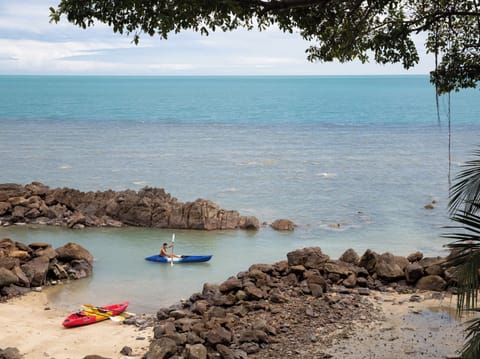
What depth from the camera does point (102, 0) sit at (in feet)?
38.5

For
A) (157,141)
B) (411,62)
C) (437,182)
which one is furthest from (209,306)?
(157,141)

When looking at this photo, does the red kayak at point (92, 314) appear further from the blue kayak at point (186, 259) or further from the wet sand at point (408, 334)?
the wet sand at point (408, 334)

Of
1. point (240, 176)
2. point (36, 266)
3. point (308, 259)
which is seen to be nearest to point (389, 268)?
point (308, 259)

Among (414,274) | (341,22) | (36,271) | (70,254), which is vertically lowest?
(36,271)

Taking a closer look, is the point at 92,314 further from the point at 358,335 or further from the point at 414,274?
the point at 414,274

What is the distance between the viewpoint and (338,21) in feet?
47.3

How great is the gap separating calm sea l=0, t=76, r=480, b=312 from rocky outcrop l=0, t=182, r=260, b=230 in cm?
77

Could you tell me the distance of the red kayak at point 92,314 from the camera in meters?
17.1

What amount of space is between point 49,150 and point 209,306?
162ft

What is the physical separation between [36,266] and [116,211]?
10.2 meters

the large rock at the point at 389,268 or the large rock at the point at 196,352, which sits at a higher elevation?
the large rock at the point at 389,268

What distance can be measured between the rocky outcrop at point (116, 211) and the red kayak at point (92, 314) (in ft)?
39.3

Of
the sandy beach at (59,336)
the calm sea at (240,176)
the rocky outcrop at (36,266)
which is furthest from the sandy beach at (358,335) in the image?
the calm sea at (240,176)

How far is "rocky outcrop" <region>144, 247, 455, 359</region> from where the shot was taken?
A: 14094 millimetres
